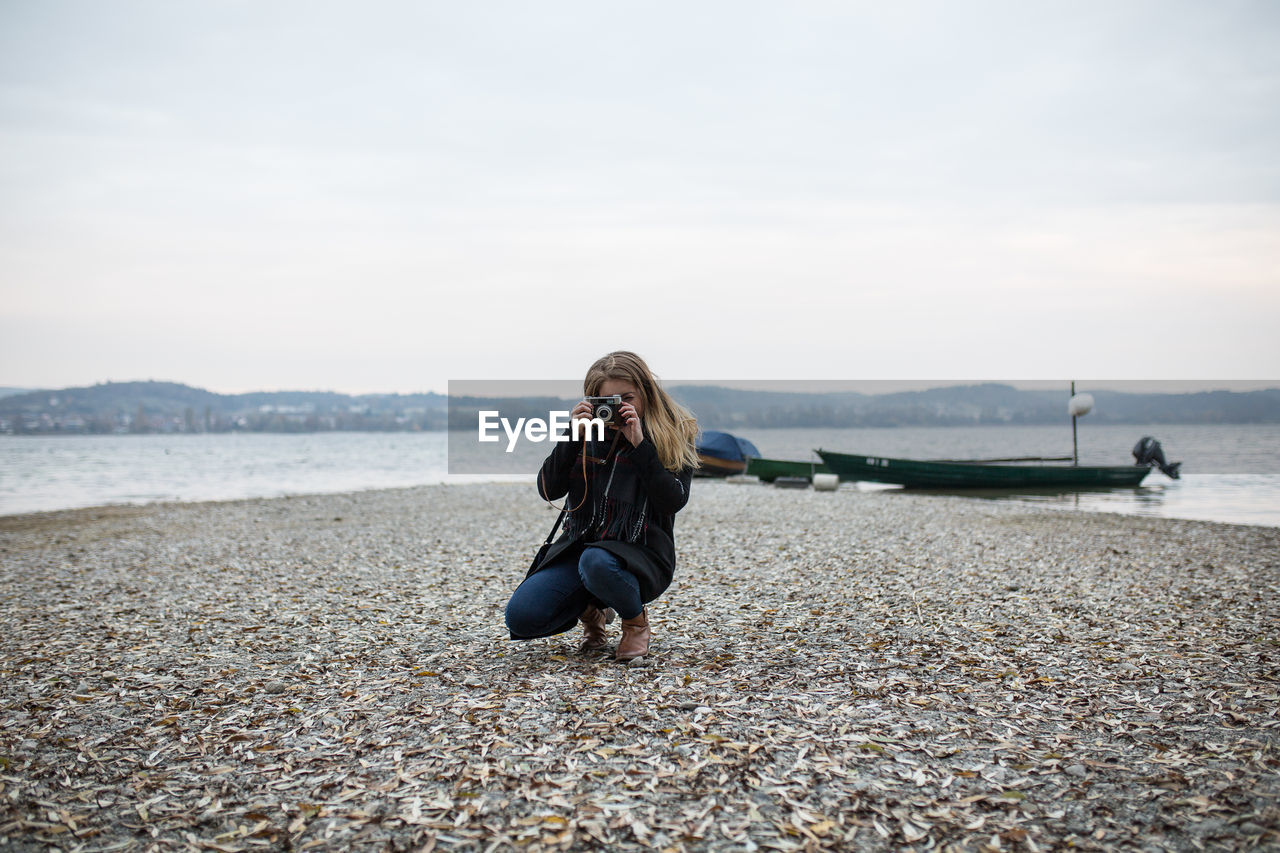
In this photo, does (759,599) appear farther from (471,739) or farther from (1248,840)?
(1248,840)

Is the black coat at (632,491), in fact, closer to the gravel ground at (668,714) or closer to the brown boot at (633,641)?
the brown boot at (633,641)

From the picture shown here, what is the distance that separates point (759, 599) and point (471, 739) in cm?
393

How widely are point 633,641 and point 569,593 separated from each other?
52 cm

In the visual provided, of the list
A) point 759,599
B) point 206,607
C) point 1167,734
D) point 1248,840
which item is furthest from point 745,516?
point 1248,840

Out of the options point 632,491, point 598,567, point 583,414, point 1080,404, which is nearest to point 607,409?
point 583,414

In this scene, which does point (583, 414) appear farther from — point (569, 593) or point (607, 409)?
point (569, 593)

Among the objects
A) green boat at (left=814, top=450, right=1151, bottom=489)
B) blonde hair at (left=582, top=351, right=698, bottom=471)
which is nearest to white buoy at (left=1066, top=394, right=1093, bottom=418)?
green boat at (left=814, top=450, right=1151, bottom=489)

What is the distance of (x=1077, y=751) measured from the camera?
372cm

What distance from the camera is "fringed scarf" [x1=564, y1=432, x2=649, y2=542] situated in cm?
495

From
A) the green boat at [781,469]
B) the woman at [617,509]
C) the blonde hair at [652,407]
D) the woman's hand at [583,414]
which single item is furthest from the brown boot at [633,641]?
the green boat at [781,469]

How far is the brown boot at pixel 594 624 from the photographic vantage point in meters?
5.28

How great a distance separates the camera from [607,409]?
4680 millimetres

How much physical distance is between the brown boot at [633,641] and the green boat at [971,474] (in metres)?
23.1

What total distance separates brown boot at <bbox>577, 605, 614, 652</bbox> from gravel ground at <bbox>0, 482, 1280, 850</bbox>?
165 mm
